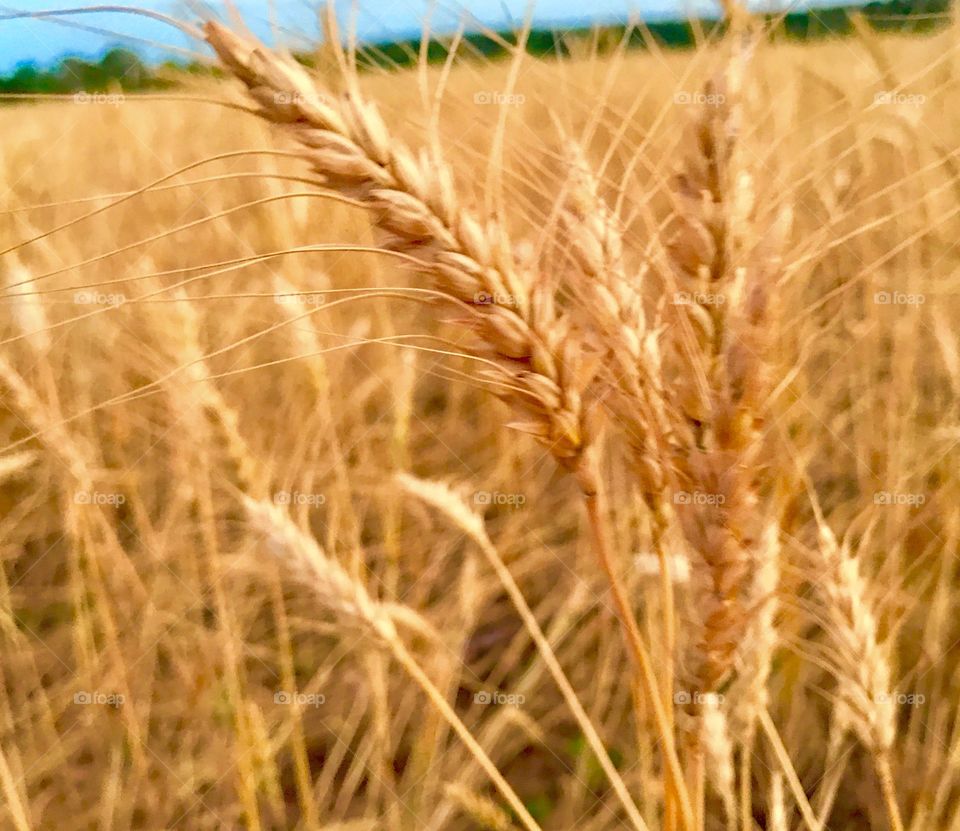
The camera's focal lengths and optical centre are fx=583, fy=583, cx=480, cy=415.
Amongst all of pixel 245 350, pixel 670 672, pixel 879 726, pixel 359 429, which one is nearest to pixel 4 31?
pixel 245 350

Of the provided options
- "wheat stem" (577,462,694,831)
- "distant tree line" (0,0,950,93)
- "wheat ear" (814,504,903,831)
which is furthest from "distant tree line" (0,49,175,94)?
"wheat ear" (814,504,903,831)

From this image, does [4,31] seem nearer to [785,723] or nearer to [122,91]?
[122,91]

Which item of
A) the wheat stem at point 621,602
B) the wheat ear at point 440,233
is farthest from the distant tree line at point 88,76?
the wheat stem at point 621,602

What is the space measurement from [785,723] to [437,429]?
19.5 inches

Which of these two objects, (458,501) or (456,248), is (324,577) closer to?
(458,501)

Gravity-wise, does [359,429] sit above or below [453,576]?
above

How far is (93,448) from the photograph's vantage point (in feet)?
2.30

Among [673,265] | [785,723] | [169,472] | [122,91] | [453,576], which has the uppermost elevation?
[122,91]

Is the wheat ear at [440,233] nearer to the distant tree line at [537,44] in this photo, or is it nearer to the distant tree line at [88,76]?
the distant tree line at [537,44]

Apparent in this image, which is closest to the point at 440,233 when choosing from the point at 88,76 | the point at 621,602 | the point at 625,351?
the point at 625,351

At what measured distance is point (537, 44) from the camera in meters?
0.60

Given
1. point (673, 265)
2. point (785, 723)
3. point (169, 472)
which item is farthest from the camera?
point (169, 472)

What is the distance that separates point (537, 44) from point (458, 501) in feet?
1.56

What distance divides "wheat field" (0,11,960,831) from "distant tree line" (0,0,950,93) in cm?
2
